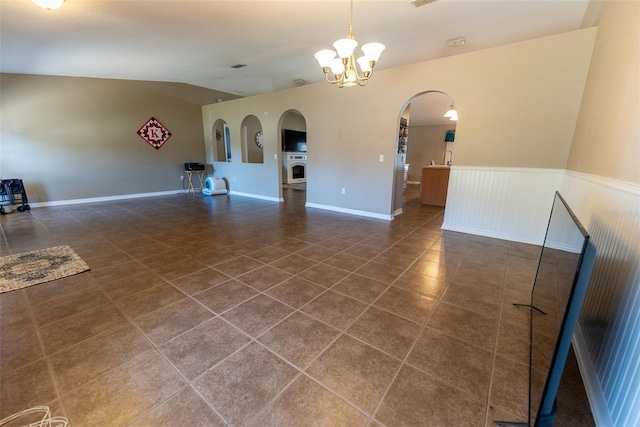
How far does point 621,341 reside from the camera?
1.16m

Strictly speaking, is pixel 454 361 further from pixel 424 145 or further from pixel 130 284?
pixel 424 145

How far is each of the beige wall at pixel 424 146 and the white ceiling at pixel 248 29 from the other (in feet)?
22.8

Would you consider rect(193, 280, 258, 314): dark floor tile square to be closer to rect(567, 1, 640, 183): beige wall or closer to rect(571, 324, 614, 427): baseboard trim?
rect(571, 324, 614, 427): baseboard trim

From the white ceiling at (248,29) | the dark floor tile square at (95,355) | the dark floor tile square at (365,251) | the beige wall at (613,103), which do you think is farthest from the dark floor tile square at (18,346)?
the beige wall at (613,103)

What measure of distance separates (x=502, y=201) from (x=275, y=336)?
12.5 feet

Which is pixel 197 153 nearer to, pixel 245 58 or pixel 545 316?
pixel 245 58

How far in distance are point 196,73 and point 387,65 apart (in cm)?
432

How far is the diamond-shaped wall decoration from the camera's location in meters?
7.06

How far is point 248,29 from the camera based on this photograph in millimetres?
3598

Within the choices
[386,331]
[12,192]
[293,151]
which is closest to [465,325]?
[386,331]

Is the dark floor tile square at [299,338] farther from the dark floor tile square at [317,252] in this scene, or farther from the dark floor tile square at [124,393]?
the dark floor tile square at [317,252]

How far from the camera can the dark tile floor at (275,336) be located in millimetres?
1313

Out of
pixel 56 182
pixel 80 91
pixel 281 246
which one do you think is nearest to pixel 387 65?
pixel 281 246

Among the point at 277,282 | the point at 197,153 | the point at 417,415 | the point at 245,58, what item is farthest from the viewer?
the point at 197,153
